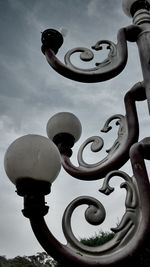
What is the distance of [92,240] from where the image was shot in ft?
37.2

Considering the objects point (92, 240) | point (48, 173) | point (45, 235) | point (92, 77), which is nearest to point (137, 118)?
point (92, 77)

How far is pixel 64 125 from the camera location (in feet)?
10.3

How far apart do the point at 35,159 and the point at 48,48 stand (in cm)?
137

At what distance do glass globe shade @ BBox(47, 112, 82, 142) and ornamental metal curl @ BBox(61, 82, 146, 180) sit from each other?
0.95ft

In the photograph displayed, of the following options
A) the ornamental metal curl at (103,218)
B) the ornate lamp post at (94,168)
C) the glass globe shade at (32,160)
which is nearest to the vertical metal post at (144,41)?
the ornate lamp post at (94,168)

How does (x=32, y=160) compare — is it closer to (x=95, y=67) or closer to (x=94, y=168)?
(x=94, y=168)

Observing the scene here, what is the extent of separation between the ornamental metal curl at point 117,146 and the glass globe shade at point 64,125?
289 mm

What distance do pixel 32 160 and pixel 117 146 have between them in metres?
0.99

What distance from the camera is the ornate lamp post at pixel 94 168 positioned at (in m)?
1.74

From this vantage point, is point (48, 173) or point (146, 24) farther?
point (146, 24)

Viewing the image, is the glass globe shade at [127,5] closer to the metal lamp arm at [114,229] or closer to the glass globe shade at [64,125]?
the glass globe shade at [64,125]

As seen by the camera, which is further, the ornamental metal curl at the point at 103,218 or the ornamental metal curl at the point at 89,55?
the ornamental metal curl at the point at 89,55

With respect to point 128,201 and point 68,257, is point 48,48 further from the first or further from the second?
point 68,257

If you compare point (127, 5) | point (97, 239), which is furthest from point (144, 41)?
point (97, 239)
